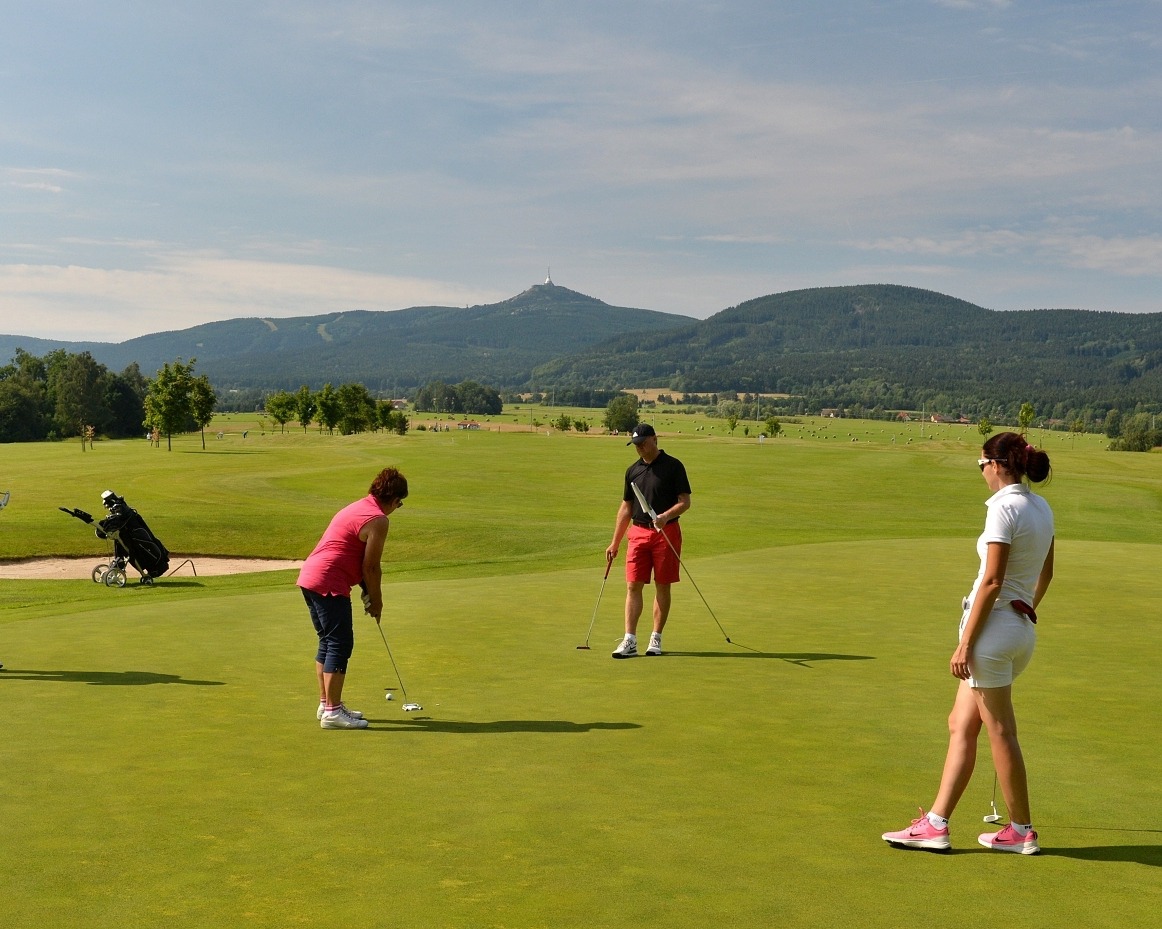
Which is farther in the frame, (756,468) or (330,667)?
(756,468)

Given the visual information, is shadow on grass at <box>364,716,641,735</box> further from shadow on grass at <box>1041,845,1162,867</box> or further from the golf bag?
the golf bag

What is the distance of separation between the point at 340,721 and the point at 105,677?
3.50 meters

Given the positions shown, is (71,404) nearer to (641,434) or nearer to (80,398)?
(80,398)

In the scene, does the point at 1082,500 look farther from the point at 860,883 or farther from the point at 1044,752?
the point at 860,883

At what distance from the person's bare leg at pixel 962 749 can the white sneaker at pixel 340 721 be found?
489 centimetres

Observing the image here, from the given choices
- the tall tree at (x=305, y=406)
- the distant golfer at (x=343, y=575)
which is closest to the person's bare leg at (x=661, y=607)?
the distant golfer at (x=343, y=575)

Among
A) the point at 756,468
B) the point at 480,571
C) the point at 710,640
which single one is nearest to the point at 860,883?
the point at 710,640

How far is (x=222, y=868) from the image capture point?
618 cm

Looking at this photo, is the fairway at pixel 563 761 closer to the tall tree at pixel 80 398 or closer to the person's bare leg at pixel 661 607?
the person's bare leg at pixel 661 607

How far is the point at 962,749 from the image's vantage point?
673 centimetres

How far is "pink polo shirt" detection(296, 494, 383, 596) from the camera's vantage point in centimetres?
966

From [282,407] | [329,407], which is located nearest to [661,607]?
[329,407]

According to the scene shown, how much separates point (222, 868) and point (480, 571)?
18.9m

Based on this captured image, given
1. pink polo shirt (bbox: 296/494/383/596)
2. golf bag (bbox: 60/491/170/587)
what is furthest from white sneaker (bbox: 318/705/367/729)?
golf bag (bbox: 60/491/170/587)
